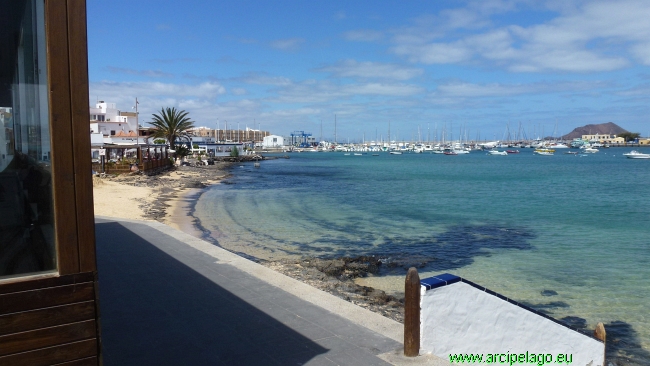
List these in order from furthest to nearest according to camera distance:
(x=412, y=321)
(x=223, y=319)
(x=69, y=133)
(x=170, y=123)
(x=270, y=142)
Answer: (x=270, y=142)
(x=170, y=123)
(x=223, y=319)
(x=412, y=321)
(x=69, y=133)

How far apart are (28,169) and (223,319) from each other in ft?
12.0

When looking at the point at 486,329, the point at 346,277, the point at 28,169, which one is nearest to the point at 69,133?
the point at 28,169

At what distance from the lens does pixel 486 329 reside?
17.7ft

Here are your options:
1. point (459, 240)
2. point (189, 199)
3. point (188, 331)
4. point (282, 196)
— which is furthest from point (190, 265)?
point (282, 196)

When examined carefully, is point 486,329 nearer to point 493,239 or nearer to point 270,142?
point 493,239

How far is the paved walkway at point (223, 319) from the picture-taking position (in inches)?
210

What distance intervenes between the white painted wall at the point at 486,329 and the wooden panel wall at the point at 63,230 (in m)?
3.44

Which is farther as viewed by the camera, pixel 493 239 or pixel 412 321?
pixel 493 239

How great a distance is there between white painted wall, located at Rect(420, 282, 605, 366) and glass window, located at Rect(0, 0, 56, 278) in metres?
3.72

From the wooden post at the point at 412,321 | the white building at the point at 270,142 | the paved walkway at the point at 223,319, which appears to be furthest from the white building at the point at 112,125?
the white building at the point at 270,142

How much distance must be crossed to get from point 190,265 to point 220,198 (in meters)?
23.6

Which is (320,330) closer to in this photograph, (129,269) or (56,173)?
(56,173)

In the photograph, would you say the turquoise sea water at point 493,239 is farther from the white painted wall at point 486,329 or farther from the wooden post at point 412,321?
the wooden post at point 412,321

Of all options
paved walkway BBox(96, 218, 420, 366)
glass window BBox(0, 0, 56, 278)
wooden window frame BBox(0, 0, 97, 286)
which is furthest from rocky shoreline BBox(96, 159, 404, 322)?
glass window BBox(0, 0, 56, 278)
